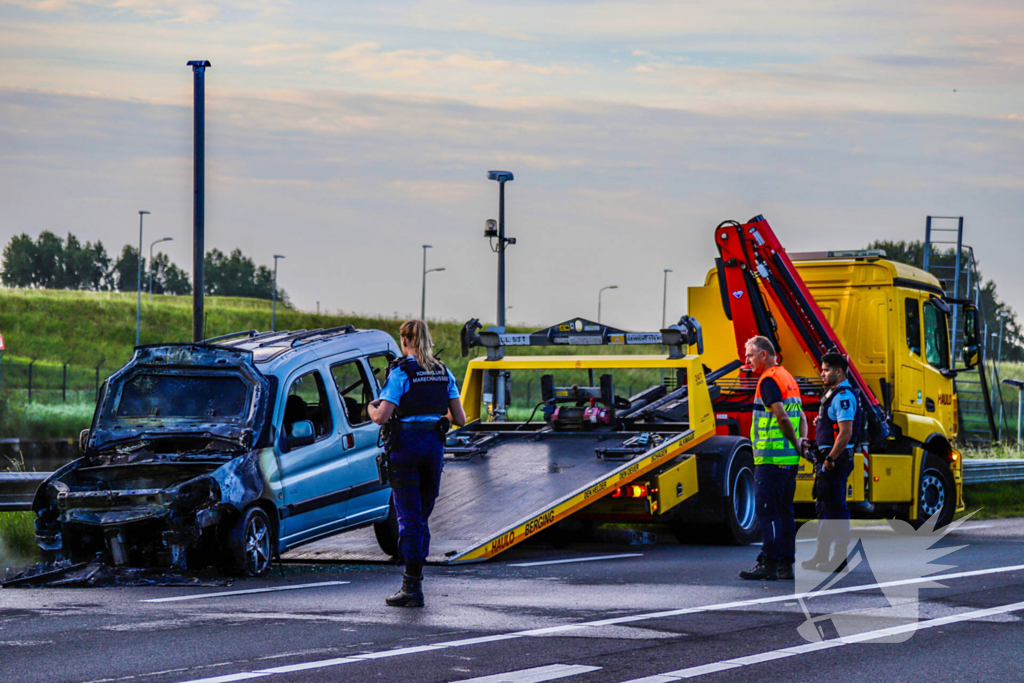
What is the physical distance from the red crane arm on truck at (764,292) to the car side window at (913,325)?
0.97 meters

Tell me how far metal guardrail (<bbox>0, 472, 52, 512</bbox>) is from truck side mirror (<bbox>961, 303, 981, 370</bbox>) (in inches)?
424

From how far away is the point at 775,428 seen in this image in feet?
34.6

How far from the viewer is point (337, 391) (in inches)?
452

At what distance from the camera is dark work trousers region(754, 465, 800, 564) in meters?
10.4

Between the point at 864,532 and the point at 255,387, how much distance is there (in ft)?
29.7

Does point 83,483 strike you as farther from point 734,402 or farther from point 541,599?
point 734,402

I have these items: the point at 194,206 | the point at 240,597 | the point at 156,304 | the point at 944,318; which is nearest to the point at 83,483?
the point at 240,597

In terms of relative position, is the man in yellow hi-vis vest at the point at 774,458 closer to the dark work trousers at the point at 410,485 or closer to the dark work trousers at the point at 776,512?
the dark work trousers at the point at 776,512

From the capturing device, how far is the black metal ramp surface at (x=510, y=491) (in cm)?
1161

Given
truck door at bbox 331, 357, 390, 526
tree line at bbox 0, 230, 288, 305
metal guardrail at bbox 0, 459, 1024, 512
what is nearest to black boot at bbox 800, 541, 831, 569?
truck door at bbox 331, 357, 390, 526

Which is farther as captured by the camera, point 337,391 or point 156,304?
point 156,304

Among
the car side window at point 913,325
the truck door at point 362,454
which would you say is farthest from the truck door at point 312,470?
the car side window at point 913,325

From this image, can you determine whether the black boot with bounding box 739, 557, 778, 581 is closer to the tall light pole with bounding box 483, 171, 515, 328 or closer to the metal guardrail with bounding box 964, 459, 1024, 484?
the metal guardrail with bounding box 964, 459, 1024, 484

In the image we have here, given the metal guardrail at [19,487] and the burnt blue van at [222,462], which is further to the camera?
the metal guardrail at [19,487]
